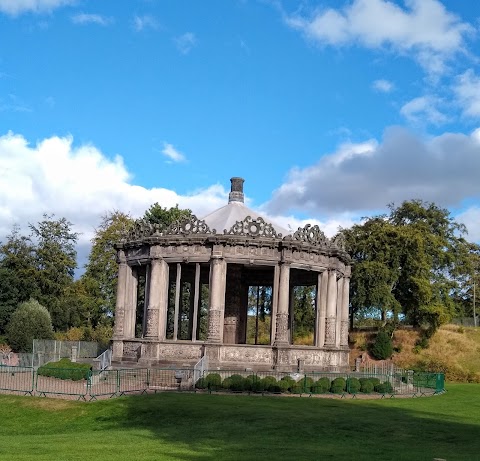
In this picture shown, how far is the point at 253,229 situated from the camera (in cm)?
3625

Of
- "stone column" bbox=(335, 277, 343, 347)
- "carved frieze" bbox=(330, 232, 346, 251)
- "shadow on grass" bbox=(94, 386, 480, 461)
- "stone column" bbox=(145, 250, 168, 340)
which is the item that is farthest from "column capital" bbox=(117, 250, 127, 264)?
"shadow on grass" bbox=(94, 386, 480, 461)

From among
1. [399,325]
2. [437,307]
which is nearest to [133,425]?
[437,307]

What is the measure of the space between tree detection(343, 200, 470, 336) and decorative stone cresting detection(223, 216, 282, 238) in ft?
88.0

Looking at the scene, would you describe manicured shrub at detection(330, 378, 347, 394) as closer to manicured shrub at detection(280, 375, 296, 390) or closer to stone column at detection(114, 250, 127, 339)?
manicured shrub at detection(280, 375, 296, 390)

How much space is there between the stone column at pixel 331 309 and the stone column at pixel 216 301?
245 inches

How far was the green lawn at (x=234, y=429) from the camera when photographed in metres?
16.4

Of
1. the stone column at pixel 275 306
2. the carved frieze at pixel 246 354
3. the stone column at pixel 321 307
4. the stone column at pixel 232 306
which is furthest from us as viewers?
the stone column at pixel 232 306

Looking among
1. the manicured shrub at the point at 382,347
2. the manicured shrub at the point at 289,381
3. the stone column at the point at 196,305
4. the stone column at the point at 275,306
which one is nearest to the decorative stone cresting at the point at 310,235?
the stone column at the point at 275,306

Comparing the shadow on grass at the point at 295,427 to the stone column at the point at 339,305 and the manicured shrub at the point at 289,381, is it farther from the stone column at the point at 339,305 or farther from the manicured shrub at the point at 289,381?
the stone column at the point at 339,305

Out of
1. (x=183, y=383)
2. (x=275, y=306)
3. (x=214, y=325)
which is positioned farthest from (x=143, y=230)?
(x=183, y=383)

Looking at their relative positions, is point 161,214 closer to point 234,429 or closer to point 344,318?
point 344,318

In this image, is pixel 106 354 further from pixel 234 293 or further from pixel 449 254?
pixel 449 254

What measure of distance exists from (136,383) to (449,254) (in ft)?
142

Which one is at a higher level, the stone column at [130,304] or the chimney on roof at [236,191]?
the chimney on roof at [236,191]
